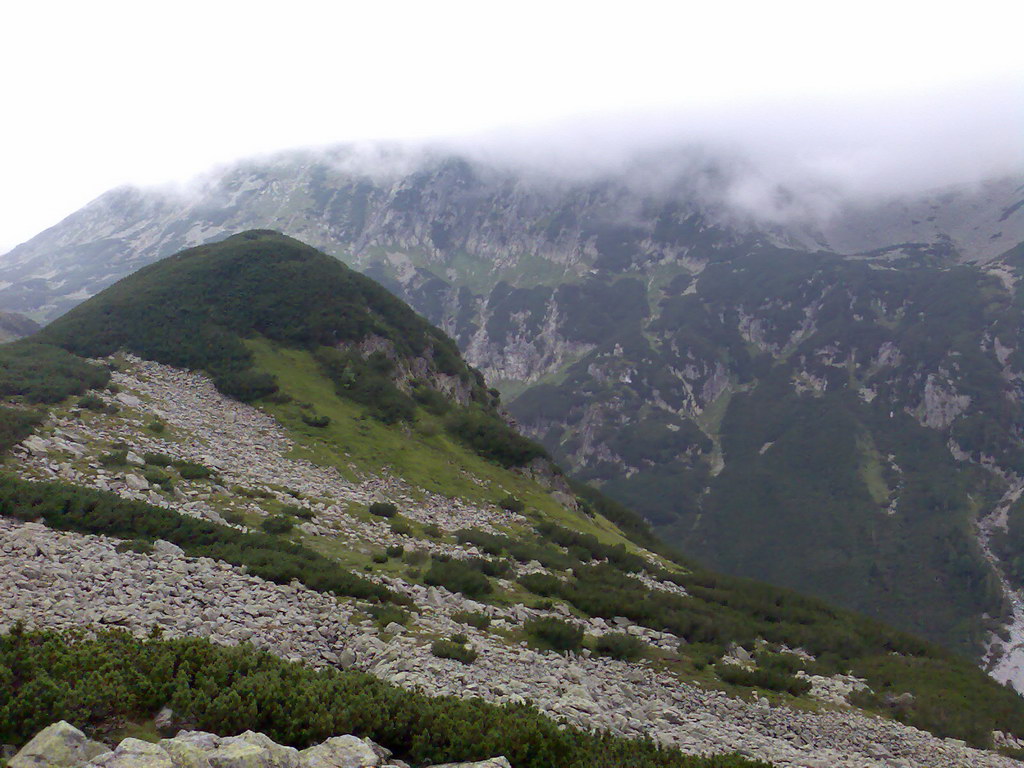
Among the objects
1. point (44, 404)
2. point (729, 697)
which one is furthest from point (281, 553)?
point (44, 404)

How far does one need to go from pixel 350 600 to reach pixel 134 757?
13974mm

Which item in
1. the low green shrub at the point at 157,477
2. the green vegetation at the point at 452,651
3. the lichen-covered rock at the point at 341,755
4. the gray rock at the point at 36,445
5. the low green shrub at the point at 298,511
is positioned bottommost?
the low green shrub at the point at 298,511

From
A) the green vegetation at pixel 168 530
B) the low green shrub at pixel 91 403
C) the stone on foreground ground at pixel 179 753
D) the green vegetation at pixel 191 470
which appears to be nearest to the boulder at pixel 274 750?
the stone on foreground ground at pixel 179 753

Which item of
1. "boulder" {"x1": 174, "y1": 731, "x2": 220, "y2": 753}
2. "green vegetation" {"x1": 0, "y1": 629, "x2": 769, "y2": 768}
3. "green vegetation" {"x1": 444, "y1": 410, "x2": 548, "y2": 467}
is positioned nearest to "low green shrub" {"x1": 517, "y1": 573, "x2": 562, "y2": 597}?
"green vegetation" {"x1": 0, "y1": 629, "x2": 769, "y2": 768}

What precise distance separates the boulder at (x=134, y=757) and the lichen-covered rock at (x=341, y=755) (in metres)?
1.83

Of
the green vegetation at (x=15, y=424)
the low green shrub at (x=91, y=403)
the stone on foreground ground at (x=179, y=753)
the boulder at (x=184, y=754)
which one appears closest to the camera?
the stone on foreground ground at (x=179, y=753)

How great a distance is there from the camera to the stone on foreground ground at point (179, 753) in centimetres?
715

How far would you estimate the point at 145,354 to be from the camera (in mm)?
47781

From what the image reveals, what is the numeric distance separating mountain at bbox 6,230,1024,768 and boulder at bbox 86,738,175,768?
2.40 feet

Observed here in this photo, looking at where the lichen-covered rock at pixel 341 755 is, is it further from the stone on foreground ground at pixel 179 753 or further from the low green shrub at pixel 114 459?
the low green shrub at pixel 114 459

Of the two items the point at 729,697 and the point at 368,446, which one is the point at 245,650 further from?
the point at 368,446

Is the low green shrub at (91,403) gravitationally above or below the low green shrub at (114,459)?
above

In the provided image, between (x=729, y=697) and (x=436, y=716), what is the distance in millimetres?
15022

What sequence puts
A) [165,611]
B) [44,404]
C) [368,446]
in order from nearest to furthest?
[165,611], [44,404], [368,446]
